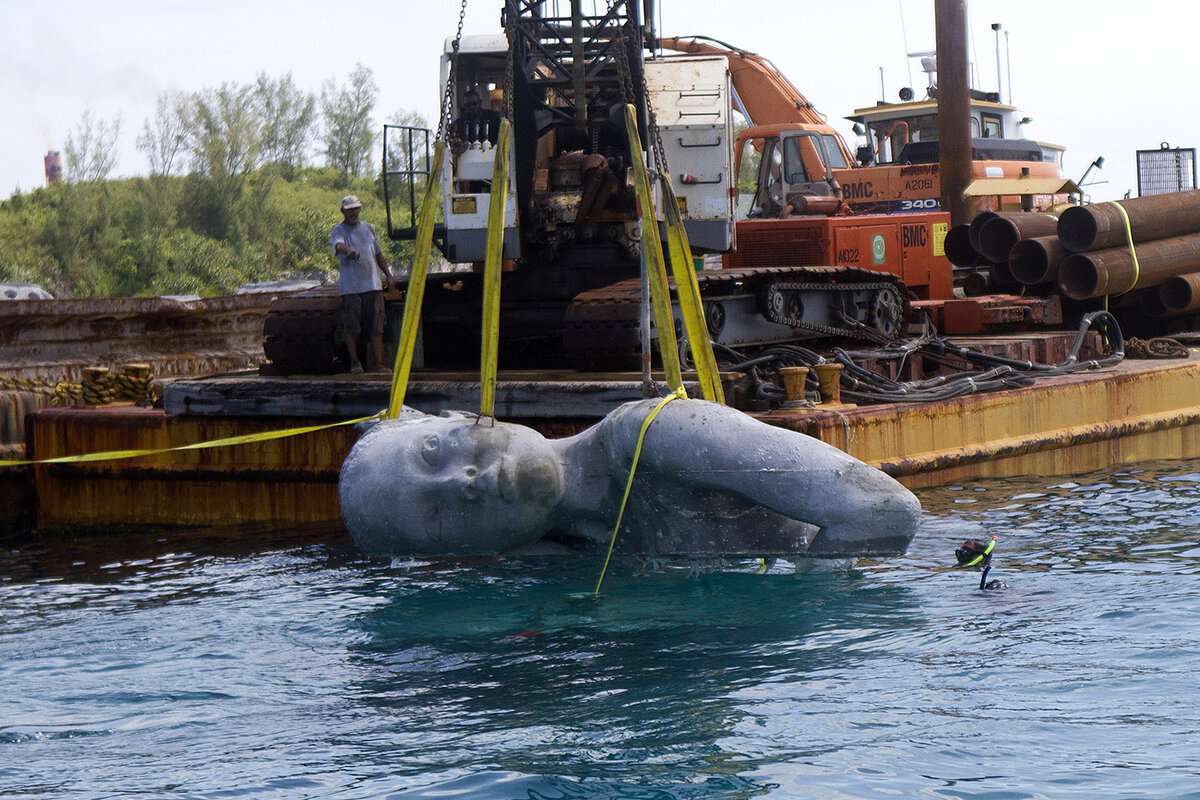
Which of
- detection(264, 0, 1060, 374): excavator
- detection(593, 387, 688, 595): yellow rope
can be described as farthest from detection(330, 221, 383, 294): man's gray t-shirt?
detection(593, 387, 688, 595): yellow rope

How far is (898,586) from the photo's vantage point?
7516mm

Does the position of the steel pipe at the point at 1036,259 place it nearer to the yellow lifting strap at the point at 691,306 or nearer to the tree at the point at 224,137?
the yellow lifting strap at the point at 691,306

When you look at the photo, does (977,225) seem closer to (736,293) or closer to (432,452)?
(736,293)

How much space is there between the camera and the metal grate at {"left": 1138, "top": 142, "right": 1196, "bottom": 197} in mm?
24594

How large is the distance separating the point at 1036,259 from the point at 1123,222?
90 cm

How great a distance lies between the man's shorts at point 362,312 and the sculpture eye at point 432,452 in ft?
14.7

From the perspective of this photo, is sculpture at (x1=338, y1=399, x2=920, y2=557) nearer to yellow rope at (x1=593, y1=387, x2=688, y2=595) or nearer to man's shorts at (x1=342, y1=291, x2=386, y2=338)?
yellow rope at (x1=593, y1=387, x2=688, y2=595)

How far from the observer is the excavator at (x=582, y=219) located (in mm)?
10406

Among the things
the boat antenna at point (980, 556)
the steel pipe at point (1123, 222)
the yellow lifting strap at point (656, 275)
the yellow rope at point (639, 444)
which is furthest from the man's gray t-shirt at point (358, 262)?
the steel pipe at point (1123, 222)

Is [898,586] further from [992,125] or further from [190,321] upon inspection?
[992,125]

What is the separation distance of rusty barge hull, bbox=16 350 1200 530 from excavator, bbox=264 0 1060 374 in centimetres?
83

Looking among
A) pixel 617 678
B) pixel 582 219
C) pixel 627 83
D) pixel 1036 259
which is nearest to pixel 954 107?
pixel 1036 259

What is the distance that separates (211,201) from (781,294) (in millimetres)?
47846

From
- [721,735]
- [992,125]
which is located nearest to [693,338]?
[721,735]
